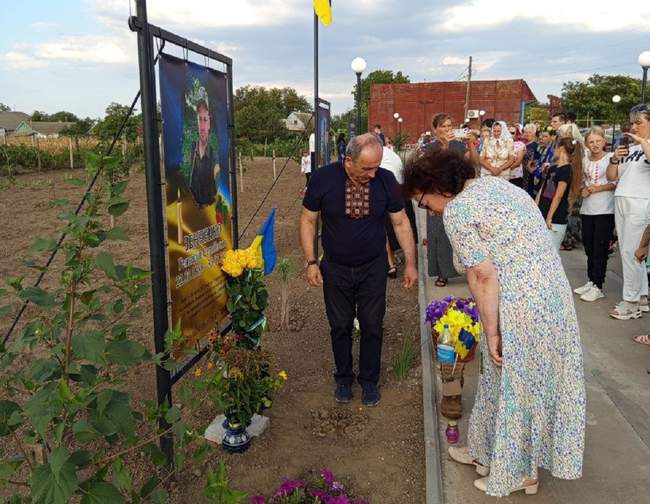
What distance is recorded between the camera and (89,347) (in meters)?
1.45

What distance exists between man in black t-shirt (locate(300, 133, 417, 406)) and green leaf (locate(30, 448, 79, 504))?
6.97ft

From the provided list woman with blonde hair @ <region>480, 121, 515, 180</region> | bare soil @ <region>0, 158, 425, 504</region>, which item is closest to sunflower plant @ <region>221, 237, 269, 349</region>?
bare soil @ <region>0, 158, 425, 504</region>

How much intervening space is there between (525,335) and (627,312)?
3.19 metres

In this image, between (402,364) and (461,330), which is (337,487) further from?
(402,364)

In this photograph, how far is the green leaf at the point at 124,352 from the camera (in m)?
1.55

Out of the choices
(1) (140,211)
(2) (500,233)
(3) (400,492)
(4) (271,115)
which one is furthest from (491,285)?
(4) (271,115)

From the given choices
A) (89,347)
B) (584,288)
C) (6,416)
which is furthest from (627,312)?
(6,416)

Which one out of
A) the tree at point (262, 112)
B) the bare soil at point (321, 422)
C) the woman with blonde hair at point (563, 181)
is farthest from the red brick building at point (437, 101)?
the bare soil at point (321, 422)

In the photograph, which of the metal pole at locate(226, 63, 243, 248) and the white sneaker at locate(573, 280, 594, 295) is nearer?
the metal pole at locate(226, 63, 243, 248)

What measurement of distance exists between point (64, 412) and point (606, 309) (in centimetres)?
477

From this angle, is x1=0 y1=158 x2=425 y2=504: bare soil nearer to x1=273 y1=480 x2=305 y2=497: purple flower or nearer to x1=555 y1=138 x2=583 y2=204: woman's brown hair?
x1=273 y1=480 x2=305 y2=497: purple flower

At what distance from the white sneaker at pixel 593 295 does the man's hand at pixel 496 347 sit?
344cm

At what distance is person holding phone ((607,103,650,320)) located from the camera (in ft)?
14.3

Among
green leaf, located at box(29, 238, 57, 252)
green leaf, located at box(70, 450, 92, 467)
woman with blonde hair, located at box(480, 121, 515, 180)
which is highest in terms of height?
woman with blonde hair, located at box(480, 121, 515, 180)
